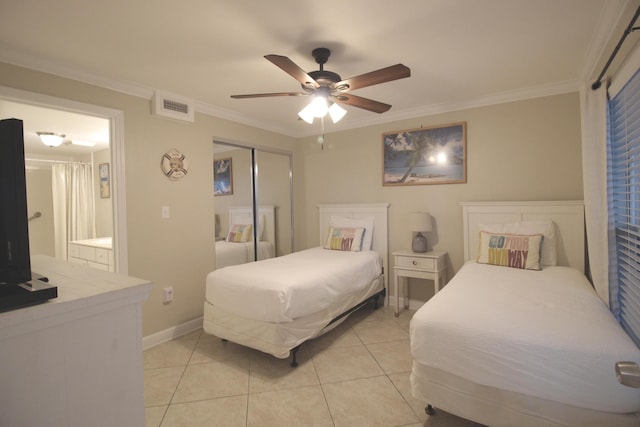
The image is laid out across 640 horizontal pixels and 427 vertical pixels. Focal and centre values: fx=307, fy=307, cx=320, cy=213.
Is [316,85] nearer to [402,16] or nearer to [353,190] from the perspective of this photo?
→ [402,16]

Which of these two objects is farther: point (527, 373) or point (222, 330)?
point (222, 330)

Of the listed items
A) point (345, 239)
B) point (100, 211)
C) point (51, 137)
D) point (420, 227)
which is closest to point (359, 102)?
point (420, 227)

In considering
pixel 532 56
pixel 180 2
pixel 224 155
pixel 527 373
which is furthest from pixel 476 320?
pixel 224 155

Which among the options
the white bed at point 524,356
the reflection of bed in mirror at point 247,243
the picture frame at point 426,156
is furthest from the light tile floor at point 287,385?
the picture frame at point 426,156

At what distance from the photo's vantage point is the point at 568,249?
110 inches

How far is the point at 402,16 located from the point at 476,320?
174 centimetres

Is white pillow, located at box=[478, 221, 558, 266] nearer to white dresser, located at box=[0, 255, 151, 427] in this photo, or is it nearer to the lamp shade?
the lamp shade

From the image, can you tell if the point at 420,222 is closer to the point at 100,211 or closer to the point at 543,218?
the point at 543,218

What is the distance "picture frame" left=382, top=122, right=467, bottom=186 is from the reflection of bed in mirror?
5.28 feet

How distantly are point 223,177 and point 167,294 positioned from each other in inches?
55.6

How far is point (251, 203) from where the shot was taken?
3.92 metres

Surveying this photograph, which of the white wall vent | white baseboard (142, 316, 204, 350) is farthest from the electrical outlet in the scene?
the white wall vent

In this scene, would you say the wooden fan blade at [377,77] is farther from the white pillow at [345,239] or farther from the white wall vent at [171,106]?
the white pillow at [345,239]

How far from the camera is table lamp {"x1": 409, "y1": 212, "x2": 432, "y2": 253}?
3.37 m
